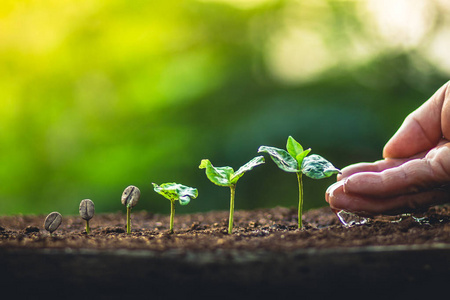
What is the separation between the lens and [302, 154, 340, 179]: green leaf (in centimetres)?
139

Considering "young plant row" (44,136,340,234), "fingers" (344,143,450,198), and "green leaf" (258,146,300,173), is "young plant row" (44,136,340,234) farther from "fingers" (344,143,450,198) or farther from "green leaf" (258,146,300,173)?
"fingers" (344,143,450,198)

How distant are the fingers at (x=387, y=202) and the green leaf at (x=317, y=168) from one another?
0.51ft

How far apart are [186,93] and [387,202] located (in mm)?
4076

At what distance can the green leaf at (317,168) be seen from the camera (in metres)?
1.39

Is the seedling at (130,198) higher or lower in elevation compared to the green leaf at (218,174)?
lower

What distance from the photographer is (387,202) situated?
1.52 meters

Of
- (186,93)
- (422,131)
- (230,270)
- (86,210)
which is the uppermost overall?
(186,93)

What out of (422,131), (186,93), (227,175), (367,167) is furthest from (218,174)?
(186,93)

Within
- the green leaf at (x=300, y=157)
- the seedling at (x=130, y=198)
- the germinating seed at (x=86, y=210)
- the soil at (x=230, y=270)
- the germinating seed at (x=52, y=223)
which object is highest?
the green leaf at (x=300, y=157)

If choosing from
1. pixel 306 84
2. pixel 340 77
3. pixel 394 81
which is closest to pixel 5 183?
pixel 306 84

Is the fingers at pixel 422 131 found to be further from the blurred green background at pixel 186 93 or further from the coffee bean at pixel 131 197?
the blurred green background at pixel 186 93

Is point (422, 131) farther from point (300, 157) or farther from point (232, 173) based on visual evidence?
point (232, 173)

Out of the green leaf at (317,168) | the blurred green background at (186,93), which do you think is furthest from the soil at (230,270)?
the blurred green background at (186,93)

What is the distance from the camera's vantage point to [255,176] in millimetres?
4672
